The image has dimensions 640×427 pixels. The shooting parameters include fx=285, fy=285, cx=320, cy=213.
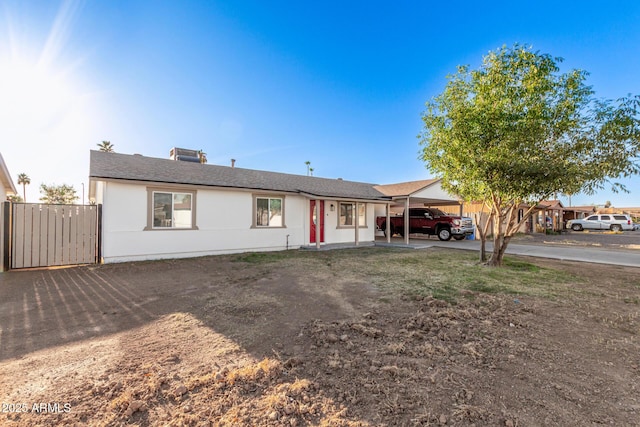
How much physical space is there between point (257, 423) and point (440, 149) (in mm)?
9068

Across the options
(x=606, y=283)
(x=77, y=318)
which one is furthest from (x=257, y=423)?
(x=606, y=283)

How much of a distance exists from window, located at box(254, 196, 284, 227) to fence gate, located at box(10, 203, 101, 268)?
548 cm

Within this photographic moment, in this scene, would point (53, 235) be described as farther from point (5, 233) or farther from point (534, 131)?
point (534, 131)

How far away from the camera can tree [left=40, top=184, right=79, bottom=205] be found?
40.3 m

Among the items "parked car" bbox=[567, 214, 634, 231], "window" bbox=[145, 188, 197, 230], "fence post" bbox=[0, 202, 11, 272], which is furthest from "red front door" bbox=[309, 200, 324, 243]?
"parked car" bbox=[567, 214, 634, 231]

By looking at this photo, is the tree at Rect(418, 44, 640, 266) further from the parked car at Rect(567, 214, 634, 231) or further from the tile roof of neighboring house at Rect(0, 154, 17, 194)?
the parked car at Rect(567, 214, 634, 231)

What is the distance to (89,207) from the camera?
29.3ft

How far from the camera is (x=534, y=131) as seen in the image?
24.7 feet

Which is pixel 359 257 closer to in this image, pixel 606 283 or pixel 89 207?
pixel 606 283

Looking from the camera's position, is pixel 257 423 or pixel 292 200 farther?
pixel 292 200

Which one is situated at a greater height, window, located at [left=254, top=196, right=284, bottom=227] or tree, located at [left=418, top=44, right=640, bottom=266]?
tree, located at [left=418, top=44, right=640, bottom=266]

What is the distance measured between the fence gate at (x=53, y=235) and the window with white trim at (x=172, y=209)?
64.7 inches

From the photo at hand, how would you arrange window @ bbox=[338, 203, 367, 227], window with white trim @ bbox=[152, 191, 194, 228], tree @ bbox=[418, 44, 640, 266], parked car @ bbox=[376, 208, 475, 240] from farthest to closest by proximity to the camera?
parked car @ bbox=[376, 208, 475, 240] < window @ bbox=[338, 203, 367, 227] < window with white trim @ bbox=[152, 191, 194, 228] < tree @ bbox=[418, 44, 640, 266]

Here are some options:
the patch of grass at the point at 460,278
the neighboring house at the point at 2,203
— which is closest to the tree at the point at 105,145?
the neighboring house at the point at 2,203
